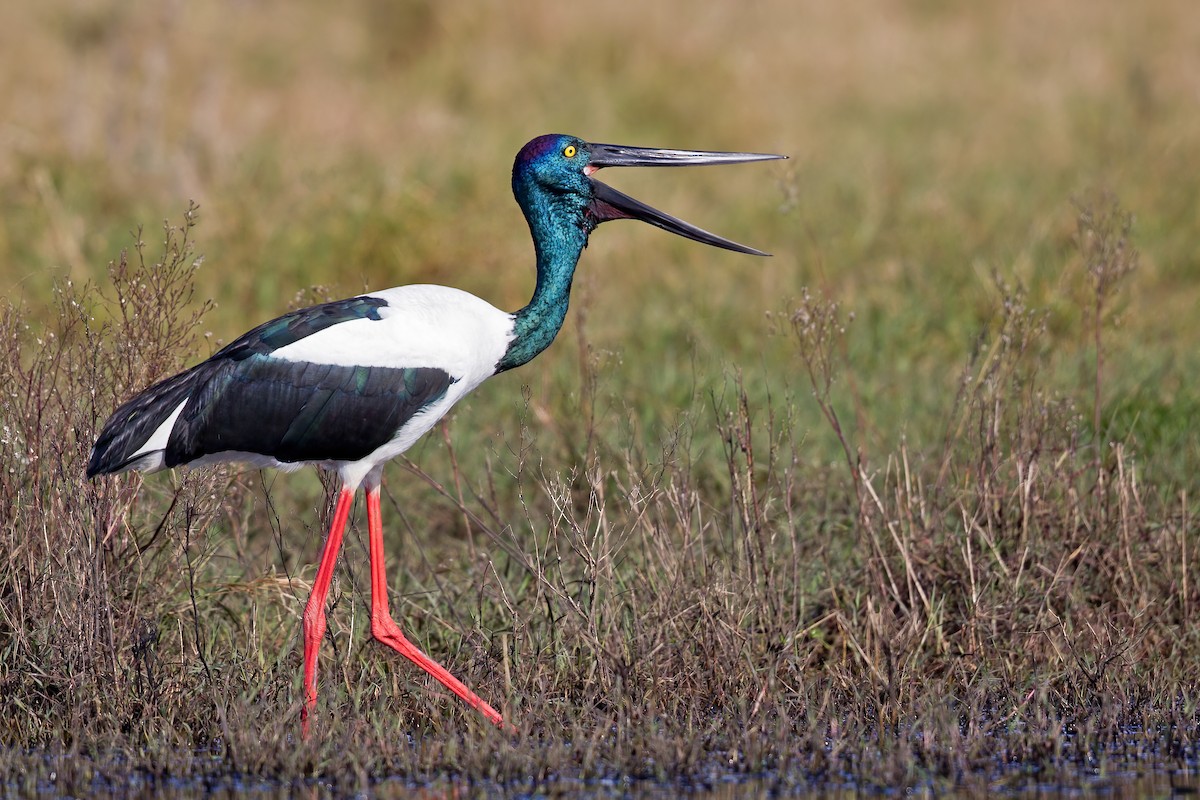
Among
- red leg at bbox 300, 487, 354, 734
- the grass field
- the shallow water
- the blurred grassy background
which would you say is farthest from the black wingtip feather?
the blurred grassy background

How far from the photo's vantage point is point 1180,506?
5512 millimetres

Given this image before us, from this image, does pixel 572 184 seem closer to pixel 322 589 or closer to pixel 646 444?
pixel 646 444

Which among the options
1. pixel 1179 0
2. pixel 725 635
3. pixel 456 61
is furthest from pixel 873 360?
pixel 1179 0

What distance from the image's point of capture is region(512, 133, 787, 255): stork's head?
16.3 feet

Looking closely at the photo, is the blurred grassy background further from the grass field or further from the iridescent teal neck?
the iridescent teal neck

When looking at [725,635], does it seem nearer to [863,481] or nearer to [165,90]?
[863,481]

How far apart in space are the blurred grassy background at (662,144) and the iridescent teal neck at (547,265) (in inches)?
35.2

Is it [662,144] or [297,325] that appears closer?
[297,325]

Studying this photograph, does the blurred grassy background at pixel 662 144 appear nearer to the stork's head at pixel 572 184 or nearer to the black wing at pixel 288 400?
the stork's head at pixel 572 184

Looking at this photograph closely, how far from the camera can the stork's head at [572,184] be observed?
496 centimetres

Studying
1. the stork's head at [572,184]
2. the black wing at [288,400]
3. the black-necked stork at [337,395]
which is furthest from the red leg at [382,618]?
the stork's head at [572,184]

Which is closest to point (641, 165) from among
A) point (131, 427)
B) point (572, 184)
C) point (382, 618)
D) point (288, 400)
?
point (572, 184)

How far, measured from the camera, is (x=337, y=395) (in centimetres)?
461

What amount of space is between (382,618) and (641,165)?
145 centimetres
